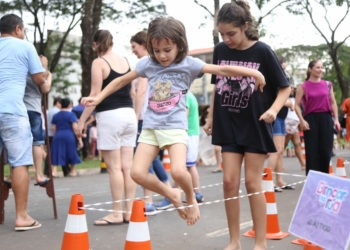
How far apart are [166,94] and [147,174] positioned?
2.18 ft

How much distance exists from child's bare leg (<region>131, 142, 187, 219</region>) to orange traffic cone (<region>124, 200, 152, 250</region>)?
1.69ft

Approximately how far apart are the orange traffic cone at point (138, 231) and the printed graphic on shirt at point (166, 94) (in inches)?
35.7

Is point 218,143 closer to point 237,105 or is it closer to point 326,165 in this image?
point 237,105

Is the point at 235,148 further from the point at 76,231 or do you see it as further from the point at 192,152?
the point at 192,152

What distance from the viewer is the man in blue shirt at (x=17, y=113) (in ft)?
19.1

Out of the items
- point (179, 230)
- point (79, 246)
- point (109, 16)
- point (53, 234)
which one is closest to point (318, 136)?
point (179, 230)

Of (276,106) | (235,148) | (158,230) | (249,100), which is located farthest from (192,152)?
Answer: (276,106)

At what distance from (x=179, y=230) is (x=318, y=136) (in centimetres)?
292

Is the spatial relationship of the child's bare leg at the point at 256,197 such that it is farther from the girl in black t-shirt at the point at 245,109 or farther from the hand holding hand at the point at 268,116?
the hand holding hand at the point at 268,116

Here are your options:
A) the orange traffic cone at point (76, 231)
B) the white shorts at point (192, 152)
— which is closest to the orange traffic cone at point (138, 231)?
the orange traffic cone at point (76, 231)

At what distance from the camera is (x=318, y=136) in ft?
26.0

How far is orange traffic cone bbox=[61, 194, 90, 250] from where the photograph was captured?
427cm

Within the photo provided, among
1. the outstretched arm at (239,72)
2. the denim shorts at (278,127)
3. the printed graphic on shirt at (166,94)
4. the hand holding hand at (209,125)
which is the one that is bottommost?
the denim shorts at (278,127)

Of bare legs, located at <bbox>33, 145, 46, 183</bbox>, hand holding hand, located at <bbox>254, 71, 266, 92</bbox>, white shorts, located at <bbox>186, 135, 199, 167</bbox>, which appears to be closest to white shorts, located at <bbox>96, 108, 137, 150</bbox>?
bare legs, located at <bbox>33, 145, 46, 183</bbox>
